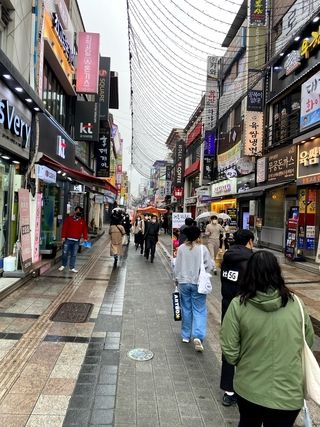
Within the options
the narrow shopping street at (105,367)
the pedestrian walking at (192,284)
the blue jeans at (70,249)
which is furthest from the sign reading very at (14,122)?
the pedestrian walking at (192,284)

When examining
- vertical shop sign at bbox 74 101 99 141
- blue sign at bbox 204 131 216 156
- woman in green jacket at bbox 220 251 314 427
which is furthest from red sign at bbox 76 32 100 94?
woman in green jacket at bbox 220 251 314 427

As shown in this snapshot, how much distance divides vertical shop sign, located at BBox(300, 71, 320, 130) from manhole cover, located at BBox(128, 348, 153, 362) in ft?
35.1

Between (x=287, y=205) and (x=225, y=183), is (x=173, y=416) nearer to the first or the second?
(x=287, y=205)

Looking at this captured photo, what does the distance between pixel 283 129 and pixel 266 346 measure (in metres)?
16.4

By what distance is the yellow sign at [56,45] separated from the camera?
12.0 meters

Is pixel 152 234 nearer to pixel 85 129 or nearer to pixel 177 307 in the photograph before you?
pixel 85 129

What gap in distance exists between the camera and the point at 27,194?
959 centimetres

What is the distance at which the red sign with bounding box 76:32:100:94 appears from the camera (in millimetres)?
16109

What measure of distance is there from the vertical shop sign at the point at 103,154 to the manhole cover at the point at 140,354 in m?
24.5

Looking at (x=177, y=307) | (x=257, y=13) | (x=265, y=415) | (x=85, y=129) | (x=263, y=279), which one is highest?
(x=257, y=13)

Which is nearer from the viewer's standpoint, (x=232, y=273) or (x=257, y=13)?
(x=232, y=273)

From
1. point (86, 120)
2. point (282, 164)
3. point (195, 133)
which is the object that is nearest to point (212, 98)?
point (195, 133)

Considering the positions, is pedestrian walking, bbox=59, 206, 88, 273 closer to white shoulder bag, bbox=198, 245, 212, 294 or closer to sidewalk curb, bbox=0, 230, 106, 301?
sidewalk curb, bbox=0, 230, 106, 301

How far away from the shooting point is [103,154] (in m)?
29.0
